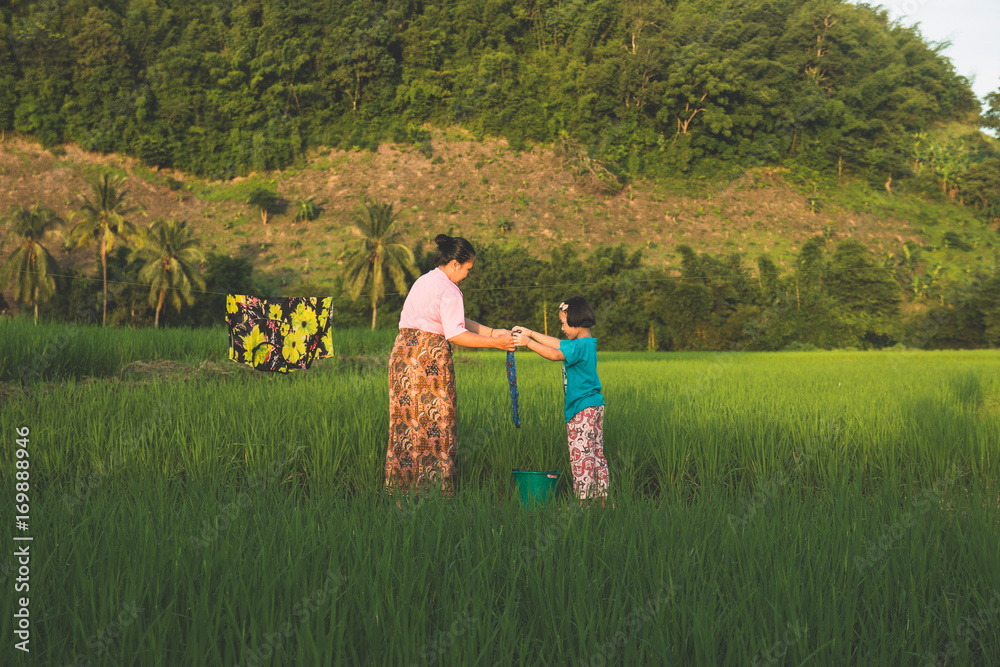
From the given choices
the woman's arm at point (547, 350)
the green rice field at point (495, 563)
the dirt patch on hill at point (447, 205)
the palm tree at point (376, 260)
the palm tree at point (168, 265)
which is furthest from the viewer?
the dirt patch on hill at point (447, 205)

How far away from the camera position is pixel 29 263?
36.7 meters

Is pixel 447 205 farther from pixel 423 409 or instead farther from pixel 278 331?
pixel 423 409

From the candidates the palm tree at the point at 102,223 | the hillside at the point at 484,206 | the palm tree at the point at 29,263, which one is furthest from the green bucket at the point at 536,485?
the palm tree at the point at 102,223

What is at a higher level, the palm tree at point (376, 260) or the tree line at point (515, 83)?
the tree line at point (515, 83)

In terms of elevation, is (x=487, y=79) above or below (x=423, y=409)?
above

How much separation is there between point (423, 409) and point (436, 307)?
0.66 m

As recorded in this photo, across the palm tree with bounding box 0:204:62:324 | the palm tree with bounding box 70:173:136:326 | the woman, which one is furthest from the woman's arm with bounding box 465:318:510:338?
the palm tree with bounding box 70:173:136:326

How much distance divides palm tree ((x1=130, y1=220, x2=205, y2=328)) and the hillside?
1049 centimetres

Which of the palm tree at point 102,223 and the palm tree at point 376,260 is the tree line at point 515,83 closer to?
the palm tree at point 102,223

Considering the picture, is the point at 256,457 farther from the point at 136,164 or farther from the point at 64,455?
the point at 136,164

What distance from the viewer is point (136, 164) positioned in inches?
2525

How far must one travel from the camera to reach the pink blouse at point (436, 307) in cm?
348

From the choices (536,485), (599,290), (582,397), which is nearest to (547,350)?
(582,397)

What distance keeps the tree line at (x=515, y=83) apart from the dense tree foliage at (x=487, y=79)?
223 millimetres
